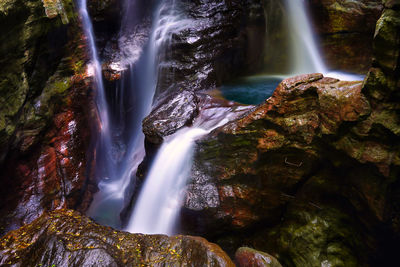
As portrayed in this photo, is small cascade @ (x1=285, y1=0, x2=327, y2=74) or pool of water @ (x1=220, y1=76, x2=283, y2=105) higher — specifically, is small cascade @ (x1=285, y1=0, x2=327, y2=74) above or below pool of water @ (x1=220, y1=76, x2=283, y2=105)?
above

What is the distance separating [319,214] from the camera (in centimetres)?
417

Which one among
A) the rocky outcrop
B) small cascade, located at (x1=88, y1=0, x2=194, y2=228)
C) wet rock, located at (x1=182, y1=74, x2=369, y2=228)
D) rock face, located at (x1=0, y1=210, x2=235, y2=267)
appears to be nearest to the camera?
rock face, located at (x1=0, y1=210, x2=235, y2=267)

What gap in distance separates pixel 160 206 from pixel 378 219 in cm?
373

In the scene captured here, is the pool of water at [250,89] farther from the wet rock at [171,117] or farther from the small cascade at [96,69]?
the small cascade at [96,69]

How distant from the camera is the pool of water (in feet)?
22.2

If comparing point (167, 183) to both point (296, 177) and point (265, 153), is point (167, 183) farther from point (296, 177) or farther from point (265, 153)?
point (296, 177)

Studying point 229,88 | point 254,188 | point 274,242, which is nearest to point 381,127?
point 254,188

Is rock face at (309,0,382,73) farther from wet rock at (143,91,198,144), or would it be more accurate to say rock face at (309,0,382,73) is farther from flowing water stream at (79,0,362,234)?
wet rock at (143,91,198,144)

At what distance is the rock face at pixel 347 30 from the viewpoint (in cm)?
791

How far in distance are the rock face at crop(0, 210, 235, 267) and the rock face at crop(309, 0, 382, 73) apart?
845cm

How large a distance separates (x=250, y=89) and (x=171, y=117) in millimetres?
3196

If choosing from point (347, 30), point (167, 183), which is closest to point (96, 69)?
point (167, 183)

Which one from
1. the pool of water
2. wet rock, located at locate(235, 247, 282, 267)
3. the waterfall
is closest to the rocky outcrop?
wet rock, located at locate(235, 247, 282, 267)

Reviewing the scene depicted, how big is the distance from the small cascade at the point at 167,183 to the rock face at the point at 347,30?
5966mm
